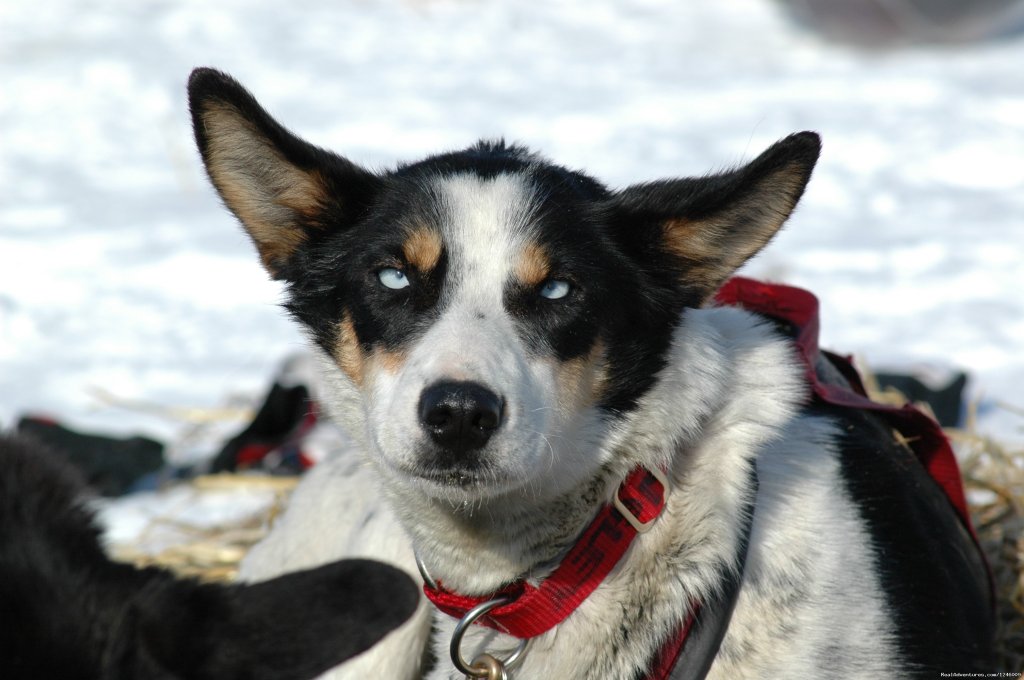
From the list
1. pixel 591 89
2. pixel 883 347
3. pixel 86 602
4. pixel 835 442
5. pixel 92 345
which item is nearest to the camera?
pixel 86 602

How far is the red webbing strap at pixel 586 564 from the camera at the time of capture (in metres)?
2.33

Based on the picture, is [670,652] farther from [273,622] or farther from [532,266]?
[273,622]

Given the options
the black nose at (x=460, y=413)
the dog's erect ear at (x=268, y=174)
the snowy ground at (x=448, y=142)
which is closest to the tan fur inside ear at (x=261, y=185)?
the dog's erect ear at (x=268, y=174)

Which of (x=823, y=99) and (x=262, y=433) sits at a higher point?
(x=823, y=99)

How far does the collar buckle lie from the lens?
233cm

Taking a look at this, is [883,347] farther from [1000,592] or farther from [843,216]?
[1000,592]

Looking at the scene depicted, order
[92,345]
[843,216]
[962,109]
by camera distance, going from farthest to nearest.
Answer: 1. [962,109]
2. [843,216]
3. [92,345]

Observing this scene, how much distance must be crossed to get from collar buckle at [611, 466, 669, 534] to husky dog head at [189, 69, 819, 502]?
3.1 inches

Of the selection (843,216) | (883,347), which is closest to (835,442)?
(883,347)

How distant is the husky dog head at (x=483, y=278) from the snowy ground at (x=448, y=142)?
197 centimetres

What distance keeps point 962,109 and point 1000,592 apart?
22.1 feet

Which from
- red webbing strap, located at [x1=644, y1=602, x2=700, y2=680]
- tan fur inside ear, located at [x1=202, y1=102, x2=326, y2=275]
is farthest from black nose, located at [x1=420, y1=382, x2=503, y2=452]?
tan fur inside ear, located at [x1=202, y1=102, x2=326, y2=275]

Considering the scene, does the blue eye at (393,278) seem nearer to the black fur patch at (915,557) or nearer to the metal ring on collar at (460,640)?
the metal ring on collar at (460,640)

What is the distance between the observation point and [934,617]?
2.50 meters
